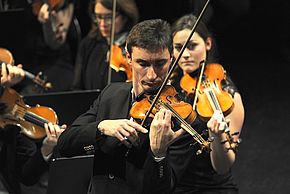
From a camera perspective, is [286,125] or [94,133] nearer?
[94,133]

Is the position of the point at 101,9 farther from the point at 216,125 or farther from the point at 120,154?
the point at 120,154

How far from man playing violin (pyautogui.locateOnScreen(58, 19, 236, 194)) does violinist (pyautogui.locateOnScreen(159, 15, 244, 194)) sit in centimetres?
17

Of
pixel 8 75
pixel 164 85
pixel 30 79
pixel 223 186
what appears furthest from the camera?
pixel 30 79

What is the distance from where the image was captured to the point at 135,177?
9.43ft

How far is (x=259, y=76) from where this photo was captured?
16.9 feet

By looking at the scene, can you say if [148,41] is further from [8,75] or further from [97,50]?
[97,50]

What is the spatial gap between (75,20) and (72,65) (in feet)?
0.93

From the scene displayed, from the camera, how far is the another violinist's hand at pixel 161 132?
2.74 metres

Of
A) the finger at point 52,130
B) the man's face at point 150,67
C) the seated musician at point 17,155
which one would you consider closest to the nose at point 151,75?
the man's face at point 150,67

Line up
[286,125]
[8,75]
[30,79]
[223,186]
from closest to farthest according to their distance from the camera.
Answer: [223,186], [8,75], [30,79], [286,125]

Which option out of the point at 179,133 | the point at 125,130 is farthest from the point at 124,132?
the point at 179,133

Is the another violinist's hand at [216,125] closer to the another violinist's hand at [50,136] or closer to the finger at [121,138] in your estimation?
the finger at [121,138]

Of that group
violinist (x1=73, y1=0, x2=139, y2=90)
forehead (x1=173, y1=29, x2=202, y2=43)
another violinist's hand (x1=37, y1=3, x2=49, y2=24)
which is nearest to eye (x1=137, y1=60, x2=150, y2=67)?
forehead (x1=173, y1=29, x2=202, y2=43)

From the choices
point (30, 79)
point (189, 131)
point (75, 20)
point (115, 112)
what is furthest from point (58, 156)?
point (75, 20)
